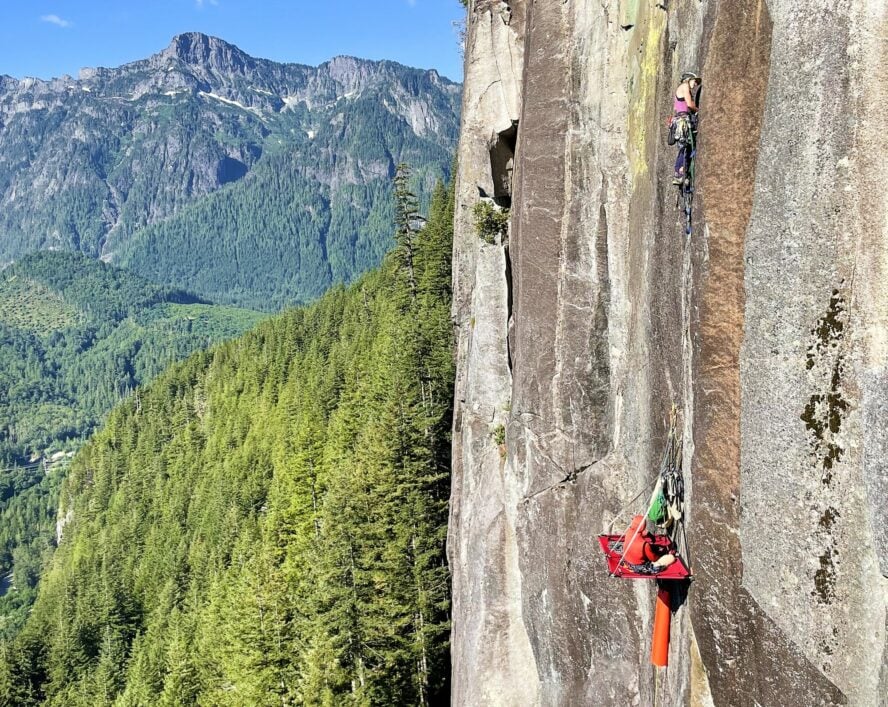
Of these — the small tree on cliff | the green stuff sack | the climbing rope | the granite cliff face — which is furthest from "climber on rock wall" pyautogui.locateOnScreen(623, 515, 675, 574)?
the small tree on cliff

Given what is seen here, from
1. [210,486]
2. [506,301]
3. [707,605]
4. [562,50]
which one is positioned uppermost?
[562,50]

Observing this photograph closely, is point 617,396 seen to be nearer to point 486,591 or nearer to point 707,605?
point 707,605

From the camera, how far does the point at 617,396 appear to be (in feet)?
55.1

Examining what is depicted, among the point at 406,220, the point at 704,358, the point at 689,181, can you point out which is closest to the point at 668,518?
the point at 704,358

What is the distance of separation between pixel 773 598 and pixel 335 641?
2108 cm

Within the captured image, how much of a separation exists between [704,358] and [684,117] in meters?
3.72

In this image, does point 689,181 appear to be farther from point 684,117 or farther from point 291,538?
point 291,538

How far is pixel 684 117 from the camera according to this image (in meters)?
11.7

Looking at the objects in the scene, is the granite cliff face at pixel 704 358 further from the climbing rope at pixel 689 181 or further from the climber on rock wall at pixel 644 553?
the climber on rock wall at pixel 644 553

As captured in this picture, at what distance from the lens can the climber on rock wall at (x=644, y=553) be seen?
496 inches

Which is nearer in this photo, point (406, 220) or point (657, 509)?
point (657, 509)

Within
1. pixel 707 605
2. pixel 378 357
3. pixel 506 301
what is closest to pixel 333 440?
pixel 378 357

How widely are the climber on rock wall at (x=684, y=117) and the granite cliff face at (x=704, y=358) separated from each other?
321 mm

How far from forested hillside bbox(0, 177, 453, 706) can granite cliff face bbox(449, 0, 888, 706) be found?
8.59 m
